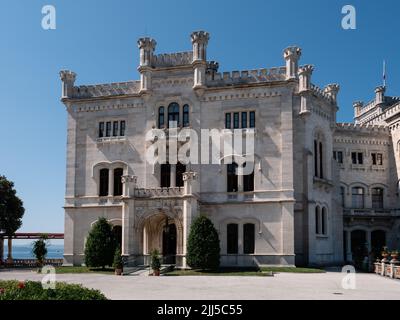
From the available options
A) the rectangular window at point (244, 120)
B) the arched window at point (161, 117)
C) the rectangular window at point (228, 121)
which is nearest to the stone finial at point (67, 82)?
the arched window at point (161, 117)

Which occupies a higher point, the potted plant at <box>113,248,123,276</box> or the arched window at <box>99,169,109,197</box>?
the arched window at <box>99,169,109,197</box>

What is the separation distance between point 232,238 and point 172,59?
1512 cm

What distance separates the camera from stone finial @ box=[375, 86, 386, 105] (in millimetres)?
52562

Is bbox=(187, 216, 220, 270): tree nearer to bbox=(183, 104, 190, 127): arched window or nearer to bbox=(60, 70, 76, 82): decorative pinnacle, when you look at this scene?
bbox=(183, 104, 190, 127): arched window

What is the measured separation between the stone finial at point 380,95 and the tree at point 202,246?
1153 inches

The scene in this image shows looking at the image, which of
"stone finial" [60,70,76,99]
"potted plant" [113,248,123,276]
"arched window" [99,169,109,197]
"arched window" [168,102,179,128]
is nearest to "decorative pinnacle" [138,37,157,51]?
"arched window" [168,102,179,128]

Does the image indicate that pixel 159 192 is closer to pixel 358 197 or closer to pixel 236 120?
pixel 236 120

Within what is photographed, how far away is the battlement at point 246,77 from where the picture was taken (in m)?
37.4

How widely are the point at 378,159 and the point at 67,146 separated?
28957 mm

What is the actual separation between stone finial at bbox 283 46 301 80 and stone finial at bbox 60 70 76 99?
1824 centimetres

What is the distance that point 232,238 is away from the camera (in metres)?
36.8
